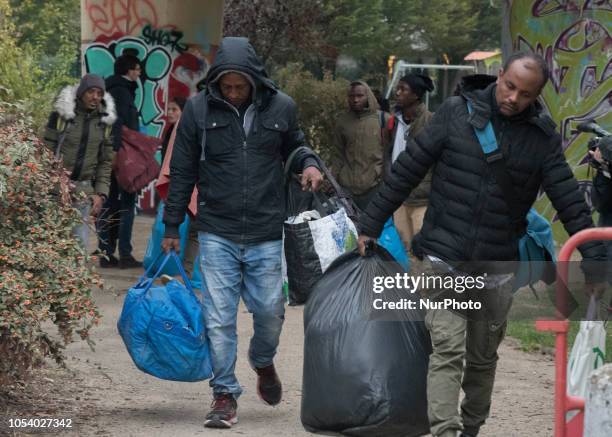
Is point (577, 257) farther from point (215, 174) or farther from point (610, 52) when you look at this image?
point (215, 174)

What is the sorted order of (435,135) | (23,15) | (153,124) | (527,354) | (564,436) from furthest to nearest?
1. (23,15)
2. (153,124)
3. (527,354)
4. (435,135)
5. (564,436)

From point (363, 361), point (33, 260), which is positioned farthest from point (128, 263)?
point (363, 361)

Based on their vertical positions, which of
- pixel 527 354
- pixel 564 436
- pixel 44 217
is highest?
pixel 44 217

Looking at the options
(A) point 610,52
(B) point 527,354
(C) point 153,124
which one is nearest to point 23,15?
(C) point 153,124

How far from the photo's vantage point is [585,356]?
17.3ft

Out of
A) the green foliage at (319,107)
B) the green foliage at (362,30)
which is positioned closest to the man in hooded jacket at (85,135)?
the green foliage at (319,107)

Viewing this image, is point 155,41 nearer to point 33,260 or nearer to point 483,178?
point 33,260

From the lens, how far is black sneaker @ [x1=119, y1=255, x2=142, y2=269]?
11234 mm

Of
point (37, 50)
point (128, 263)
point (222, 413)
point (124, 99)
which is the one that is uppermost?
point (37, 50)

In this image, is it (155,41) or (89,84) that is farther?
(155,41)

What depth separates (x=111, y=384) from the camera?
6.76m

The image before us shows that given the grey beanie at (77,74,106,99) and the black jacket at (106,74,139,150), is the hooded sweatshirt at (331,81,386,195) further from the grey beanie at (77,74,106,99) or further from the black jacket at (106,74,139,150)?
the grey beanie at (77,74,106,99)

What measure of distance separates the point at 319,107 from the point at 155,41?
8.32 ft

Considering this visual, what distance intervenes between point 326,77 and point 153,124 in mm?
2477
